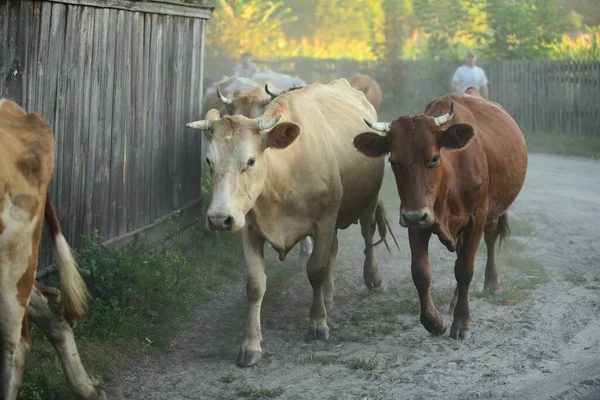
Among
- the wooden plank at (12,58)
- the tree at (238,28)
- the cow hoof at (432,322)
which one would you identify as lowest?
the cow hoof at (432,322)

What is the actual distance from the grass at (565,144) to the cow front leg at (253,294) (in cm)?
1202

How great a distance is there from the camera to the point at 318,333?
7.22 meters

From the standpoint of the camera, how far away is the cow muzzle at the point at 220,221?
6.27 m

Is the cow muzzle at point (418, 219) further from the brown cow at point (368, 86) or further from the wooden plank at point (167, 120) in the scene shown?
the brown cow at point (368, 86)

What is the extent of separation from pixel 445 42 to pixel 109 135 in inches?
813

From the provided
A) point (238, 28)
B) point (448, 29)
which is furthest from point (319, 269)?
point (238, 28)

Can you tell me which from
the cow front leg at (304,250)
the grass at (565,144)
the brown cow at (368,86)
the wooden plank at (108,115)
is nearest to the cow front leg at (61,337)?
the wooden plank at (108,115)

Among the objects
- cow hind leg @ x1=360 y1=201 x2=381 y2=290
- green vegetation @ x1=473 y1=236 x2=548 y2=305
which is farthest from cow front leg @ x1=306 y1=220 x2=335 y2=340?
green vegetation @ x1=473 y1=236 x2=548 y2=305

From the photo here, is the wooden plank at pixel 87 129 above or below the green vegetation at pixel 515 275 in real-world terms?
above

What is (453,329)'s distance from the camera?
7105mm

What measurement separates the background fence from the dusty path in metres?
11.0

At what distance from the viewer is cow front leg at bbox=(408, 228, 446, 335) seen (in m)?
7.00

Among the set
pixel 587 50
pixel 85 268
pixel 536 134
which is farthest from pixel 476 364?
pixel 587 50

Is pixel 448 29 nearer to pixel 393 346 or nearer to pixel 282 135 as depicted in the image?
pixel 282 135
